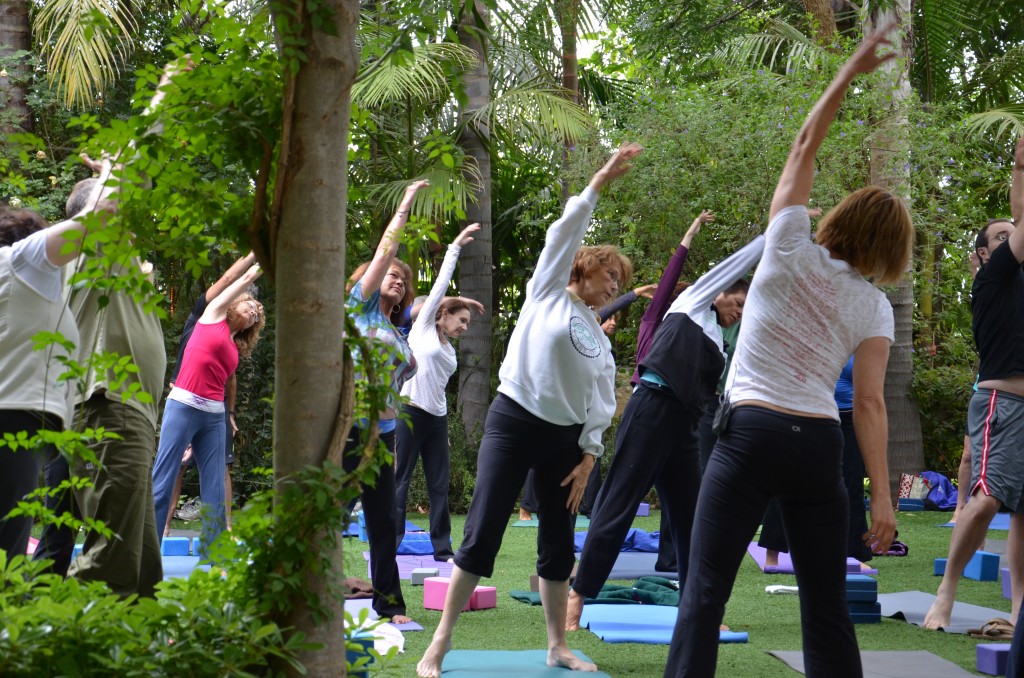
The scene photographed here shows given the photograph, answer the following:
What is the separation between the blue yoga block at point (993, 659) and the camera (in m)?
4.45

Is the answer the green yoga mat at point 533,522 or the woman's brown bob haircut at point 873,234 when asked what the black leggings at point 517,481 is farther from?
the green yoga mat at point 533,522

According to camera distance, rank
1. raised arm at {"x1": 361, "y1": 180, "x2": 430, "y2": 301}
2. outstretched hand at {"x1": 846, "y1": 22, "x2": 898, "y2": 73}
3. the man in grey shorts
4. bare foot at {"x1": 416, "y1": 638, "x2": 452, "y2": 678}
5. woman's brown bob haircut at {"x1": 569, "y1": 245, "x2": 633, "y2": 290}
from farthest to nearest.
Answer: the man in grey shorts → woman's brown bob haircut at {"x1": 569, "y1": 245, "x2": 633, "y2": 290} → bare foot at {"x1": 416, "y1": 638, "x2": 452, "y2": 678} → raised arm at {"x1": 361, "y1": 180, "x2": 430, "y2": 301} → outstretched hand at {"x1": 846, "y1": 22, "x2": 898, "y2": 73}

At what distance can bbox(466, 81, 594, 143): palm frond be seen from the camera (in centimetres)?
1276

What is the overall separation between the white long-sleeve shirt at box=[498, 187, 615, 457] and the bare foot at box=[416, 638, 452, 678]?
3.30ft

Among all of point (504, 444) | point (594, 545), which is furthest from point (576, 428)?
point (594, 545)

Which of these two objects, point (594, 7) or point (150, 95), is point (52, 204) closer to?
point (594, 7)

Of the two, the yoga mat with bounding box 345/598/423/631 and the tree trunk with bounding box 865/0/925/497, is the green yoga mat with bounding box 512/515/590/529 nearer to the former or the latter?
the tree trunk with bounding box 865/0/925/497

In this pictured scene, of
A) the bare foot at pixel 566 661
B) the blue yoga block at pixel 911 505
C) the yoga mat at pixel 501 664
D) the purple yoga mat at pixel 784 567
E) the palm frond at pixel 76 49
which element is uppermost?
the palm frond at pixel 76 49

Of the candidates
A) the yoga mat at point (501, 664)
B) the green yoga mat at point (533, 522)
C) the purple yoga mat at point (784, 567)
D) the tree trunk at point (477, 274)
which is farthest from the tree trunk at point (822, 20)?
the yoga mat at point (501, 664)

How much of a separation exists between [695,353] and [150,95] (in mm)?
3299

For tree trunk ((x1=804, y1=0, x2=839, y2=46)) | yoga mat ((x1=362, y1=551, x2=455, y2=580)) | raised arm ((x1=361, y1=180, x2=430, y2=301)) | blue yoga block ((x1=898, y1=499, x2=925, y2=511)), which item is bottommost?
yoga mat ((x1=362, y1=551, x2=455, y2=580))

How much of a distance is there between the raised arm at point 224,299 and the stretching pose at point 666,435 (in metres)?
1.99

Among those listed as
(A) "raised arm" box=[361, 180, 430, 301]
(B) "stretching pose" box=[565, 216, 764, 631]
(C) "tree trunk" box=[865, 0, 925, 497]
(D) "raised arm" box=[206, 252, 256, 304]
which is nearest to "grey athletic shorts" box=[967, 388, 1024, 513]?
(B) "stretching pose" box=[565, 216, 764, 631]

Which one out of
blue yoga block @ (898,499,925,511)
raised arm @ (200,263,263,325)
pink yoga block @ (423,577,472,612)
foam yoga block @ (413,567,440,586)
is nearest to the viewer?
raised arm @ (200,263,263,325)
